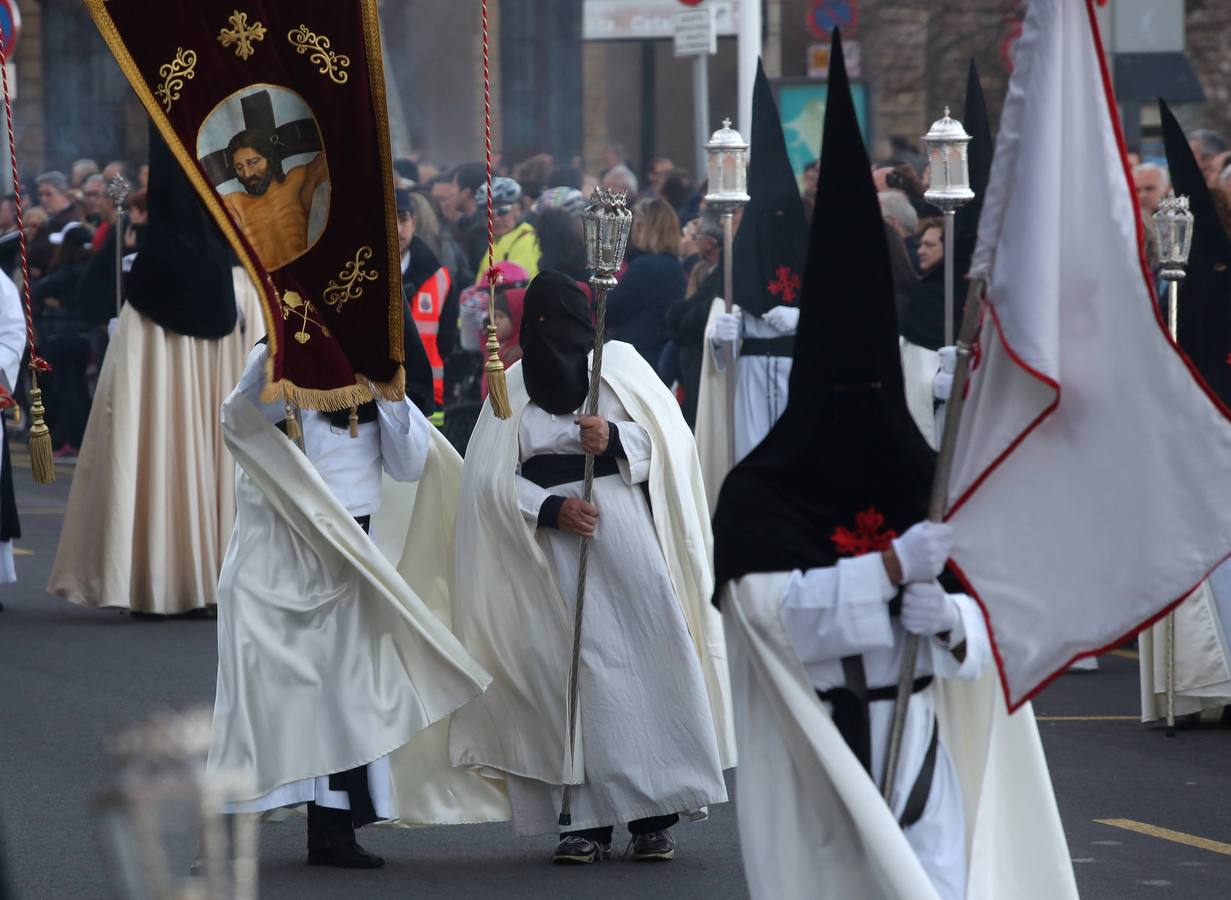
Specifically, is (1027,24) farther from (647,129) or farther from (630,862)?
(647,129)

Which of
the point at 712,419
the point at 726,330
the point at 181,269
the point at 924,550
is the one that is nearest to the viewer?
the point at 924,550

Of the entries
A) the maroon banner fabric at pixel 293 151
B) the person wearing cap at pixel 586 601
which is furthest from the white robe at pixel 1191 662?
the maroon banner fabric at pixel 293 151

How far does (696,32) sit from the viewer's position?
2152cm

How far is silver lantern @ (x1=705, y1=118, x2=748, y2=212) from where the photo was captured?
10.4 m

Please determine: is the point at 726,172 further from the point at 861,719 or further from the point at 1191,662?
the point at 861,719

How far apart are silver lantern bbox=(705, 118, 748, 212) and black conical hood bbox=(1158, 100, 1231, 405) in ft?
6.34

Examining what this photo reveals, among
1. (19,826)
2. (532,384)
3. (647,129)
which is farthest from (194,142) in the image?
(647,129)

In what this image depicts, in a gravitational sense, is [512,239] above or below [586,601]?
above

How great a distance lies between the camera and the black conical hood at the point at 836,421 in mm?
4914

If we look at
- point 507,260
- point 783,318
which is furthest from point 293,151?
point 507,260

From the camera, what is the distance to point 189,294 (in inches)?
471

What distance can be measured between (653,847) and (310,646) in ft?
4.11

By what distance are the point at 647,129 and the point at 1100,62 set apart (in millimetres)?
34007

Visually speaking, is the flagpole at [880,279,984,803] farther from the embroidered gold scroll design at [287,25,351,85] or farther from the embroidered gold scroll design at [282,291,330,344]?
the embroidered gold scroll design at [287,25,351,85]
